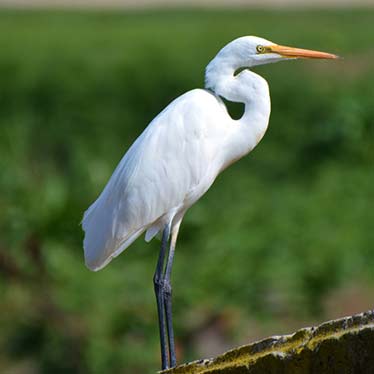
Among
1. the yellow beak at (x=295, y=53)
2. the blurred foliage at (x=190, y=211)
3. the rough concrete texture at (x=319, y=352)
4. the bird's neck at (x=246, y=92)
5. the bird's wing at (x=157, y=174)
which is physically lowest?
the blurred foliage at (x=190, y=211)

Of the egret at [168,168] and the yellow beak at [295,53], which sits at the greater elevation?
the yellow beak at [295,53]

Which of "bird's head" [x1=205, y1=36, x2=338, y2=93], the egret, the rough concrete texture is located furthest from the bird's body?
the rough concrete texture

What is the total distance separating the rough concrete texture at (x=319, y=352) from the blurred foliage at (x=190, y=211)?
19.2 ft

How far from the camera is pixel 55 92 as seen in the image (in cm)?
1283

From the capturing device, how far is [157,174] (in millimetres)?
5016

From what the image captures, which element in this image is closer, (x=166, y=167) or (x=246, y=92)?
(x=246, y=92)

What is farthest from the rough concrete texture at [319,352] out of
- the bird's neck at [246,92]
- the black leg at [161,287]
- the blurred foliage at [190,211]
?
the blurred foliage at [190,211]

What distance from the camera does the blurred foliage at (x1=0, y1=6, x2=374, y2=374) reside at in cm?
998

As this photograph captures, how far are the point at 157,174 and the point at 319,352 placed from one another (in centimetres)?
168

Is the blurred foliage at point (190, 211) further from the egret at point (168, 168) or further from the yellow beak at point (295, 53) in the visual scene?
the yellow beak at point (295, 53)

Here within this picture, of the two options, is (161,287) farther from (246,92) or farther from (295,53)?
(295,53)

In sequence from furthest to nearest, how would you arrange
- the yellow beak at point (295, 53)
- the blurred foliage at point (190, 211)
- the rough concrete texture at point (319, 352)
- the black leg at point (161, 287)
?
the blurred foliage at point (190, 211), the black leg at point (161, 287), the yellow beak at point (295, 53), the rough concrete texture at point (319, 352)

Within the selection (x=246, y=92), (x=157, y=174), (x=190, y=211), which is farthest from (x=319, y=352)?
(x=190, y=211)

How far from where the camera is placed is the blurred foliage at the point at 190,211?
393 inches
